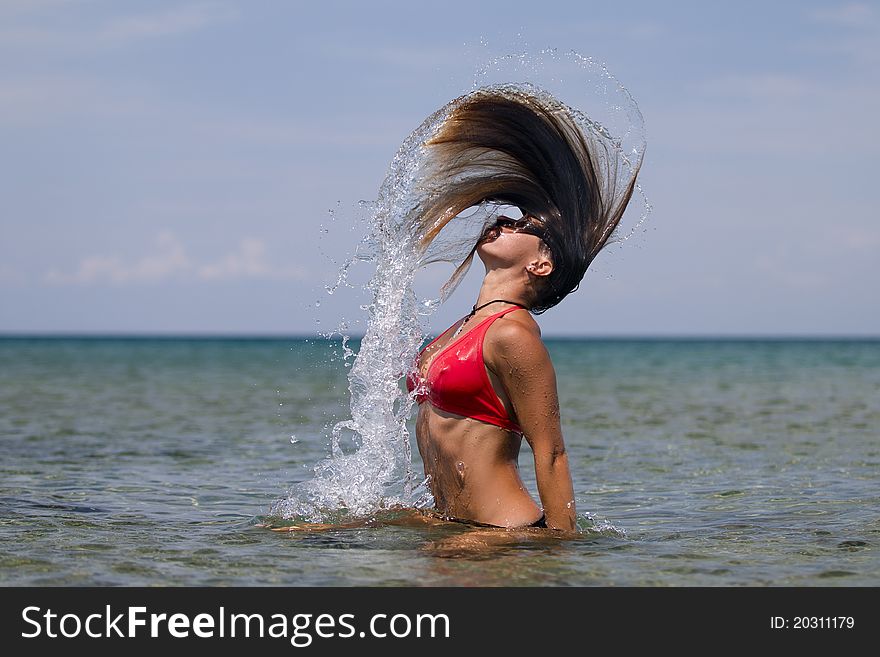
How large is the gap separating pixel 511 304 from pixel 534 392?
1.74 ft

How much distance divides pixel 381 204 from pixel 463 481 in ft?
5.92

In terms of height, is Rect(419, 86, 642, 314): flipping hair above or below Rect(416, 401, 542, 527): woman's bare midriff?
above

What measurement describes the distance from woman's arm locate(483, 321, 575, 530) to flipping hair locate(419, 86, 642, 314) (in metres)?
0.47

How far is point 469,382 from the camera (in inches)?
229

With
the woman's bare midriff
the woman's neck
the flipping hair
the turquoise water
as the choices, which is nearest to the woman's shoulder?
the woman's neck

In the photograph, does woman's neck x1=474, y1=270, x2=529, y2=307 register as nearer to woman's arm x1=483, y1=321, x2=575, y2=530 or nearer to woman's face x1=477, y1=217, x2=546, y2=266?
woman's face x1=477, y1=217, x2=546, y2=266

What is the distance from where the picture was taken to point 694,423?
18672 mm

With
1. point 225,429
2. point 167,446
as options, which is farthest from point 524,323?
point 225,429

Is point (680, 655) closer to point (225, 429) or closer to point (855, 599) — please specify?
point (855, 599)

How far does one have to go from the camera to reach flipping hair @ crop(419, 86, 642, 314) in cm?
606

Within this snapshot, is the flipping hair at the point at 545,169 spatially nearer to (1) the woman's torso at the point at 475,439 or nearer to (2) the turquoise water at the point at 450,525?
(1) the woman's torso at the point at 475,439

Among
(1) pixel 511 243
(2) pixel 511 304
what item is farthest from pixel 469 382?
A: (1) pixel 511 243

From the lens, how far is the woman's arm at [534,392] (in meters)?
5.66

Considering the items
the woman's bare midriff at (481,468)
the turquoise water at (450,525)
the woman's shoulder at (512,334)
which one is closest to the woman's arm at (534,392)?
the woman's shoulder at (512,334)
